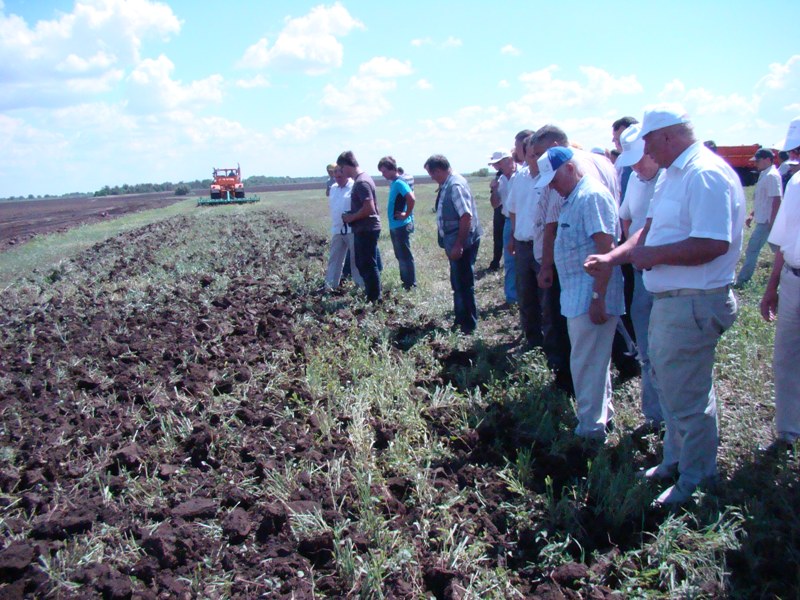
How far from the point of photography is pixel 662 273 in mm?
3199

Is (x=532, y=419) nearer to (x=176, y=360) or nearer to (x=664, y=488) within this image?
(x=664, y=488)

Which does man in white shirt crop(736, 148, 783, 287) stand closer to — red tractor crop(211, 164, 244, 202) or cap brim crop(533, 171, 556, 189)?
cap brim crop(533, 171, 556, 189)

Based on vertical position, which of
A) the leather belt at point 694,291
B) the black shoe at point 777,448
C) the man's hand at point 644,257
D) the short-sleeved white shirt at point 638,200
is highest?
the short-sleeved white shirt at point 638,200

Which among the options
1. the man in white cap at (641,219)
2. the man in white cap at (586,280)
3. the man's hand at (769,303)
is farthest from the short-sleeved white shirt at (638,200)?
the man's hand at (769,303)

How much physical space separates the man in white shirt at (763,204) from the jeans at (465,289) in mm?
3676

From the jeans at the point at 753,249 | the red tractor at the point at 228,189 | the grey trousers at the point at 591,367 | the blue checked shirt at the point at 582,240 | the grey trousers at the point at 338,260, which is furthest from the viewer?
the red tractor at the point at 228,189

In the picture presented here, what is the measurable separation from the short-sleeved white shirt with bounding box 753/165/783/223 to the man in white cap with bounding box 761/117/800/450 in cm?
434

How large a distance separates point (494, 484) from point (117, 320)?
18.2ft

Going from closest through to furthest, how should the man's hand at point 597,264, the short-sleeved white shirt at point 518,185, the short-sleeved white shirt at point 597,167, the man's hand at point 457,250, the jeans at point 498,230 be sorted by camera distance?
1. the man's hand at point 597,264
2. the short-sleeved white shirt at point 597,167
3. the short-sleeved white shirt at point 518,185
4. the man's hand at point 457,250
5. the jeans at point 498,230

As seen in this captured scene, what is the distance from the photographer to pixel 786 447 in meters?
3.65

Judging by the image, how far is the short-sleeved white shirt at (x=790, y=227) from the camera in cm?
350

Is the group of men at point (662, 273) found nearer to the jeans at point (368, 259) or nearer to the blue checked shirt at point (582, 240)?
the blue checked shirt at point (582, 240)

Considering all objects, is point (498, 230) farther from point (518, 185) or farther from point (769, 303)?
point (769, 303)

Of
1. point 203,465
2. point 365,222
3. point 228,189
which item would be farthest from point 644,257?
point 228,189
